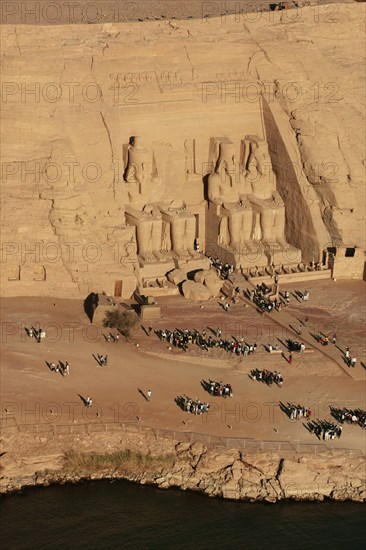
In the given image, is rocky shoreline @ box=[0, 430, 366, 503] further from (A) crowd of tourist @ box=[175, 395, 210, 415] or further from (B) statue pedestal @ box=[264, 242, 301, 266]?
(B) statue pedestal @ box=[264, 242, 301, 266]

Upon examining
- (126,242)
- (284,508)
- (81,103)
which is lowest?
(284,508)

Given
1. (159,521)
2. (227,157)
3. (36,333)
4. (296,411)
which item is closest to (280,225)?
(227,157)

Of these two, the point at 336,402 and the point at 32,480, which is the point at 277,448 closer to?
the point at 336,402

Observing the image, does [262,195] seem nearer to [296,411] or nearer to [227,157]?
[227,157]

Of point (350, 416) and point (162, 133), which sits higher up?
point (162, 133)

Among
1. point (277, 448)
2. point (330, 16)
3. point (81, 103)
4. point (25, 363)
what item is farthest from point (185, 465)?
point (330, 16)

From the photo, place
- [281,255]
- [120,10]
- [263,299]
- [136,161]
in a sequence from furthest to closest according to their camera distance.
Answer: [120,10]
[281,255]
[136,161]
[263,299]
